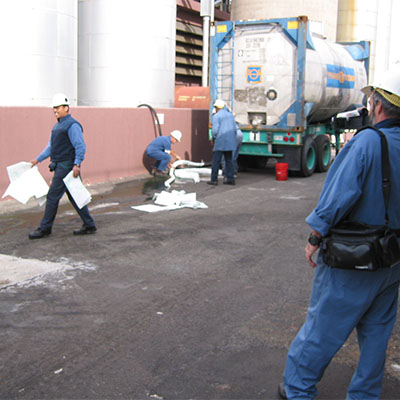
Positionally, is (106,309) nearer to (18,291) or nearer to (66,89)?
(18,291)

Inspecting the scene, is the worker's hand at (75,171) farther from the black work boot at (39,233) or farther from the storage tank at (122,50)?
the storage tank at (122,50)

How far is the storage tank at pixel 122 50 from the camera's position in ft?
50.1

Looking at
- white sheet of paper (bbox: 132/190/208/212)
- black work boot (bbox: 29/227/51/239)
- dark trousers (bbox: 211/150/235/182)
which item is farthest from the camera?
dark trousers (bbox: 211/150/235/182)

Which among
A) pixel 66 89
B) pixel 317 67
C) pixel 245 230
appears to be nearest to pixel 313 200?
pixel 245 230

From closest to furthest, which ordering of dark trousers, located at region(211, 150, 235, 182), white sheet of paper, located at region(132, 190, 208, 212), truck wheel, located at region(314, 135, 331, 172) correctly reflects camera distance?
1. white sheet of paper, located at region(132, 190, 208, 212)
2. dark trousers, located at region(211, 150, 235, 182)
3. truck wheel, located at region(314, 135, 331, 172)

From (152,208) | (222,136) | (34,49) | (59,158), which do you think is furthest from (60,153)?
(34,49)

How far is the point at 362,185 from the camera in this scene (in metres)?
2.95

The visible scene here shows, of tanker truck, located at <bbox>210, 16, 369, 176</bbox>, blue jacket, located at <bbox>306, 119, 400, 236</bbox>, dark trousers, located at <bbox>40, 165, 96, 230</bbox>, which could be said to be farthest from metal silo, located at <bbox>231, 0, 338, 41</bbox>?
blue jacket, located at <bbox>306, 119, 400, 236</bbox>

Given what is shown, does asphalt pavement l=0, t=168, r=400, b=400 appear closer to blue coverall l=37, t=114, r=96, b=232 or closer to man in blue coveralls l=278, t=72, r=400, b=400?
blue coverall l=37, t=114, r=96, b=232

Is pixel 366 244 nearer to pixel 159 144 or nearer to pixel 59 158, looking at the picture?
pixel 59 158

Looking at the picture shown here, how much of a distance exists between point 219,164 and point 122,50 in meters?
4.92

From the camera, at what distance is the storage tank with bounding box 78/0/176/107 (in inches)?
602

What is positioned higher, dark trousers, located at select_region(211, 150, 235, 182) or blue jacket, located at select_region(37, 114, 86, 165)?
blue jacket, located at select_region(37, 114, 86, 165)

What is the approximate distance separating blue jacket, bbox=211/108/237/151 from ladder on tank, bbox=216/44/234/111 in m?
1.84
